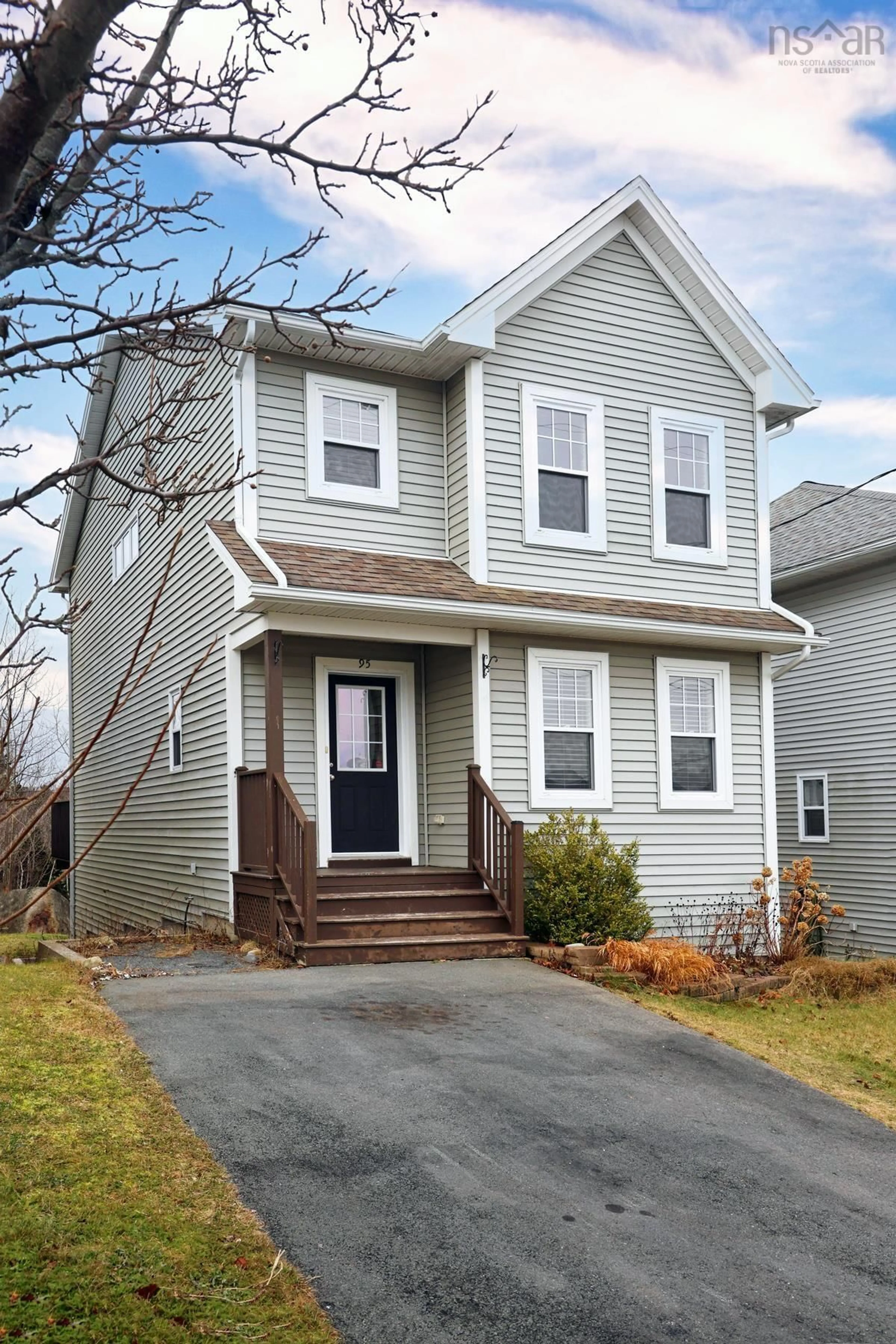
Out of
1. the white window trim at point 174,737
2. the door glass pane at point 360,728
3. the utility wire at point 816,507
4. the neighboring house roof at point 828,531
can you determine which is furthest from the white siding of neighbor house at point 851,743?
the white window trim at point 174,737

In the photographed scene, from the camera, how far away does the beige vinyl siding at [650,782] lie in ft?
41.8

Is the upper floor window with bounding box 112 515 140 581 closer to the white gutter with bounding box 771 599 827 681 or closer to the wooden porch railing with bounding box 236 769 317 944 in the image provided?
the wooden porch railing with bounding box 236 769 317 944

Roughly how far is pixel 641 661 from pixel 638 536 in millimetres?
1495

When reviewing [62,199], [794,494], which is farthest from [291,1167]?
[794,494]

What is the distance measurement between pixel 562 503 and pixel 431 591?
247 cm

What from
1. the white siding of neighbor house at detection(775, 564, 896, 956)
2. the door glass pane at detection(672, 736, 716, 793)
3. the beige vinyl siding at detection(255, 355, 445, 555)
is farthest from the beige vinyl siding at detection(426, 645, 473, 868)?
the white siding of neighbor house at detection(775, 564, 896, 956)

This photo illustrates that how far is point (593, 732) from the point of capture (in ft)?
43.6

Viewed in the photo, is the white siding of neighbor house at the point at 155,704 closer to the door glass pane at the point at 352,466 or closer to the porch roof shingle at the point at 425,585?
the porch roof shingle at the point at 425,585

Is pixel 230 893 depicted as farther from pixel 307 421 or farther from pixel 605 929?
pixel 307 421

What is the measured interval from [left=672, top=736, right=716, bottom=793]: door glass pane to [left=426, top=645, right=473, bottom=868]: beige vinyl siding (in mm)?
2681

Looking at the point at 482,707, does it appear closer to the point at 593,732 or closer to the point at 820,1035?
the point at 593,732

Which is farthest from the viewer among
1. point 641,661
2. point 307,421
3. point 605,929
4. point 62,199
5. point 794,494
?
point 794,494

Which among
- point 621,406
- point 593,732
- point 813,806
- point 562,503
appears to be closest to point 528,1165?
point 593,732

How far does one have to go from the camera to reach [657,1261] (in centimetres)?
491
